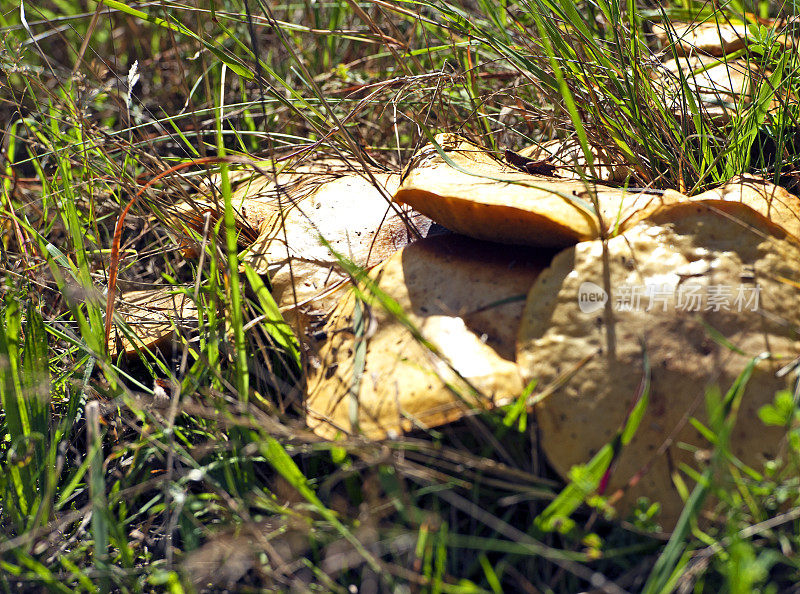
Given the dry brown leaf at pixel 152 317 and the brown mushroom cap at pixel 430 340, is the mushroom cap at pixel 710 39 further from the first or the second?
the dry brown leaf at pixel 152 317

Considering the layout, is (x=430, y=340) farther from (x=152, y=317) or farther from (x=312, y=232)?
(x=152, y=317)

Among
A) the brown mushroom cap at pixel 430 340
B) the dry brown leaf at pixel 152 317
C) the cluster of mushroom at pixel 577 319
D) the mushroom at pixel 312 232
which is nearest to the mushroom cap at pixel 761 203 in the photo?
the cluster of mushroom at pixel 577 319

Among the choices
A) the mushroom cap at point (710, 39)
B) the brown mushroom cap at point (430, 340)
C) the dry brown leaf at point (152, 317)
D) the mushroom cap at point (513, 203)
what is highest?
the mushroom cap at point (710, 39)

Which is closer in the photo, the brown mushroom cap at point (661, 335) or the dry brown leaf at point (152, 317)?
the brown mushroom cap at point (661, 335)

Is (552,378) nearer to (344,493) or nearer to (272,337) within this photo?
(344,493)

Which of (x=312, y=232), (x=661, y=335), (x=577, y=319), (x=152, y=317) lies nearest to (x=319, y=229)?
(x=312, y=232)
